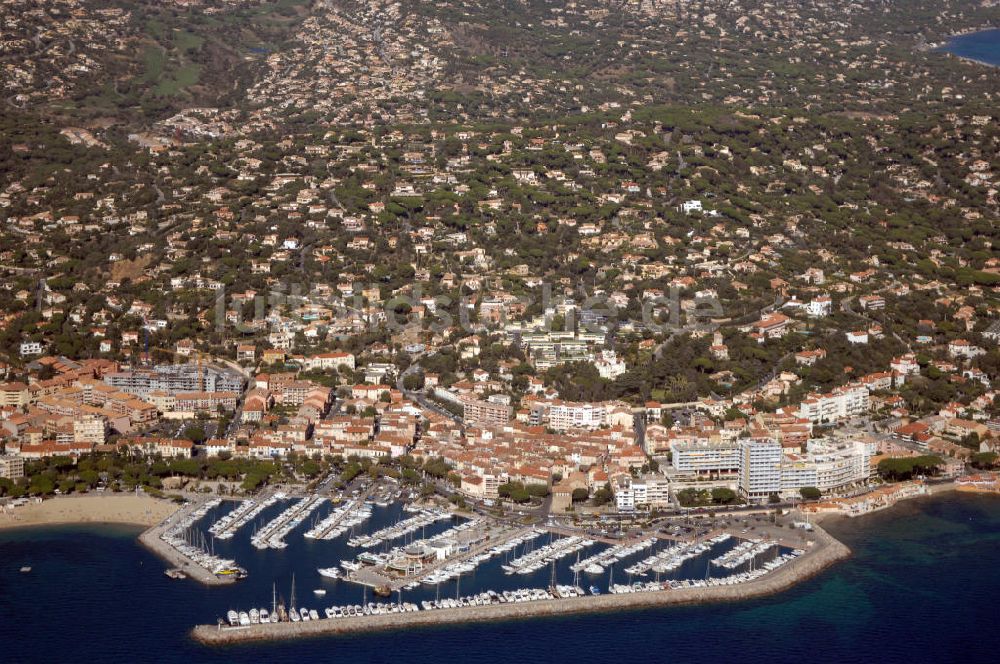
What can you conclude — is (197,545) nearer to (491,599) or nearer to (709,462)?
(491,599)

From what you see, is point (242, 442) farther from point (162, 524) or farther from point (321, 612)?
point (321, 612)

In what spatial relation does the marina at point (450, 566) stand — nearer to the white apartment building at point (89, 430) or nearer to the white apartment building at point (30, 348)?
the white apartment building at point (89, 430)

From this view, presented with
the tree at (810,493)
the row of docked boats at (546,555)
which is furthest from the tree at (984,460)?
the row of docked boats at (546,555)

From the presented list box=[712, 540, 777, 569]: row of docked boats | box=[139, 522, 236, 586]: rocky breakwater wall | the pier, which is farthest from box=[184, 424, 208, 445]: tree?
box=[712, 540, 777, 569]: row of docked boats

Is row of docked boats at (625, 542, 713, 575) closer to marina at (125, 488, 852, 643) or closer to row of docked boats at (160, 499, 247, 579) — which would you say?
marina at (125, 488, 852, 643)

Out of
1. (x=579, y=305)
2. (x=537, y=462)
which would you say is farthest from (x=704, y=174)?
(x=537, y=462)
